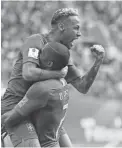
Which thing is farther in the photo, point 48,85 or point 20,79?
point 20,79

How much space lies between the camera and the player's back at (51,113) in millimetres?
3176

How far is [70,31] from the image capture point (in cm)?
327

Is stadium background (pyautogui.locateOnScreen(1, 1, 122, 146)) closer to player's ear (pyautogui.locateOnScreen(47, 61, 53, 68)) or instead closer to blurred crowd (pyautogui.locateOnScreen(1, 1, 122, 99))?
blurred crowd (pyautogui.locateOnScreen(1, 1, 122, 99))

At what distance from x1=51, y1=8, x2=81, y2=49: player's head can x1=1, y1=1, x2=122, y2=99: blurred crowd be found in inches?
210

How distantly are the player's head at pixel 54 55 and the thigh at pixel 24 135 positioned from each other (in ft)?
1.58

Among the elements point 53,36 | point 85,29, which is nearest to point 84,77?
point 53,36

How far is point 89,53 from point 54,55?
5.94 m

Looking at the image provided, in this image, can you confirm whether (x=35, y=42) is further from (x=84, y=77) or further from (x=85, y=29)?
(x=85, y=29)

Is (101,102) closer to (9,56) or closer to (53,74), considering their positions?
(9,56)

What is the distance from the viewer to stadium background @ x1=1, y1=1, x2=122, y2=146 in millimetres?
7887

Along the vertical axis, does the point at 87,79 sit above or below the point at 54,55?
below

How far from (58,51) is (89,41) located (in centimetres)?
608

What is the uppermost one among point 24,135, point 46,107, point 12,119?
point 46,107

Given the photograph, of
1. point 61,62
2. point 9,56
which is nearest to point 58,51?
point 61,62
